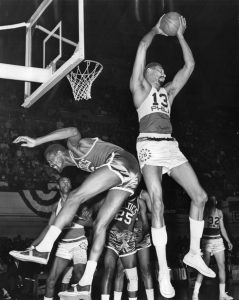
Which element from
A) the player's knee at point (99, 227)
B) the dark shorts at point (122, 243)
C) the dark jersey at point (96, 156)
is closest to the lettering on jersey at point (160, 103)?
the dark jersey at point (96, 156)

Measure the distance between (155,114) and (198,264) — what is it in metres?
1.96

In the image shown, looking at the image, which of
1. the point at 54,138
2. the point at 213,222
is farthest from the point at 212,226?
the point at 54,138

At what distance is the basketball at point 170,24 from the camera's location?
542 cm

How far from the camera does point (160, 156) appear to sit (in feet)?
17.7

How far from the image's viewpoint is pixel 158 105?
5578 millimetres

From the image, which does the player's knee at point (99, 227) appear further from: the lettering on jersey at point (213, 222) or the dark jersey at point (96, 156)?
the lettering on jersey at point (213, 222)

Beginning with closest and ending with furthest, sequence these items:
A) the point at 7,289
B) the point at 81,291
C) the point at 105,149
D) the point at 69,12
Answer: the point at 81,291
the point at 105,149
the point at 7,289
the point at 69,12

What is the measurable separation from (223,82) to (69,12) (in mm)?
7299

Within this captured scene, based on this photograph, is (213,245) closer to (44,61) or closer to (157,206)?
(157,206)

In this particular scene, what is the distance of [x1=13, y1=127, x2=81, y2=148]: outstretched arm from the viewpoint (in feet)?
16.4

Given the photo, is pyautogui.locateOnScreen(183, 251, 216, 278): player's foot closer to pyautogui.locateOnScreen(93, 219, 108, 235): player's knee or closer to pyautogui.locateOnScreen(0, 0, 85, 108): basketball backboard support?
pyautogui.locateOnScreen(93, 219, 108, 235): player's knee

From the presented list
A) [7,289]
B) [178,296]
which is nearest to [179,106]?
[178,296]

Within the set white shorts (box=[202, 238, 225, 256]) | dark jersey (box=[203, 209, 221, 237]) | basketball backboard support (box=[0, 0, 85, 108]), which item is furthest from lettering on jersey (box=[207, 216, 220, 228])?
basketball backboard support (box=[0, 0, 85, 108])

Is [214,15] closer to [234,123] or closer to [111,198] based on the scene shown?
[234,123]
